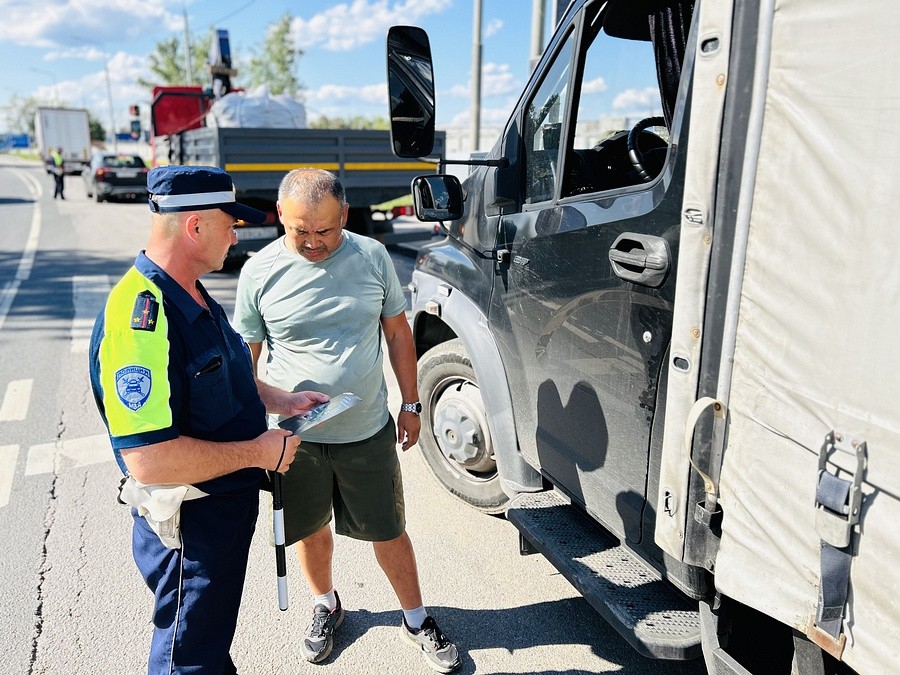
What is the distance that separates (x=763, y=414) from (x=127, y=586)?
108 inches

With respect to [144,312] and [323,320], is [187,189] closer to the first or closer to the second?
[144,312]

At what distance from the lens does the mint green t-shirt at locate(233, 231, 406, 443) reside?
2344mm

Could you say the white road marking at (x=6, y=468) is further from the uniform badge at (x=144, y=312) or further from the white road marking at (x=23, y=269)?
the white road marking at (x=23, y=269)

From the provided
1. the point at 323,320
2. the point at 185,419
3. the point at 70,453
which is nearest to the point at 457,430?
the point at 323,320

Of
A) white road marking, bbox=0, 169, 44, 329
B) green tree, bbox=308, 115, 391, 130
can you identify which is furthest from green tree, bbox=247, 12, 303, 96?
white road marking, bbox=0, 169, 44, 329

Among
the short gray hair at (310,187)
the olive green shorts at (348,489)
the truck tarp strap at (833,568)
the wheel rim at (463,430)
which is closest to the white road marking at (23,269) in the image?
the wheel rim at (463,430)

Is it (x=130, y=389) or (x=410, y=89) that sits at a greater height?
(x=410, y=89)

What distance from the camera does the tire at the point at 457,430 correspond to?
326 cm

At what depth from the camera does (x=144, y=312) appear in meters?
1.62

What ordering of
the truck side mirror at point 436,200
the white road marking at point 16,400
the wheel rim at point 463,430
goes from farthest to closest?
the white road marking at point 16,400 < the wheel rim at point 463,430 < the truck side mirror at point 436,200

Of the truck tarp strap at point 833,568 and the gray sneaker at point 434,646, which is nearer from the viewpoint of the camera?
the truck tarp strap at point 833,568

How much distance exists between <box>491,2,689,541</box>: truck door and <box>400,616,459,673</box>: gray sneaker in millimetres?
718

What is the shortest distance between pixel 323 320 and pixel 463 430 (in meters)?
1.19

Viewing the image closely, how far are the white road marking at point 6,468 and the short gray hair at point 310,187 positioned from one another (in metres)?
2.69
